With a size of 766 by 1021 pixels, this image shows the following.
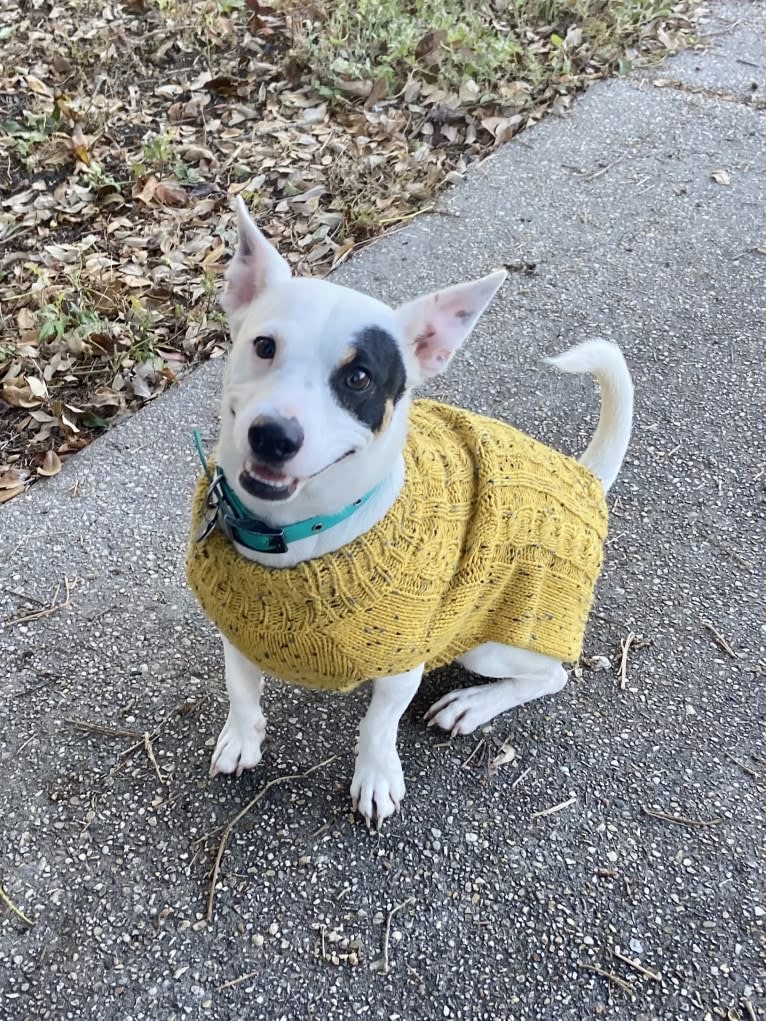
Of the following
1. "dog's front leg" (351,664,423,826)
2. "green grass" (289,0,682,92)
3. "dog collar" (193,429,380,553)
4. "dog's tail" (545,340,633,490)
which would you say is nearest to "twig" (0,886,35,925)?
"dog's front leg" (351,664,423,826)

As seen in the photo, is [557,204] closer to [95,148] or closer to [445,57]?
[445,57]

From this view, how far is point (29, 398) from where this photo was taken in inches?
114

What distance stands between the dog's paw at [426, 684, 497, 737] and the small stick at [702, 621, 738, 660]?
0.70 meters

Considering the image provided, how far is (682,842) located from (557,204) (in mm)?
2873

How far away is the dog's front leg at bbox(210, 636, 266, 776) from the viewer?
1.92 m

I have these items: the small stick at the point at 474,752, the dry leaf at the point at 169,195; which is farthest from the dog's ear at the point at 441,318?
the dry leaf at the point at 169,195

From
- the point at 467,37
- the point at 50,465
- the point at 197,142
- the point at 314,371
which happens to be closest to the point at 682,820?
the point at 314,371

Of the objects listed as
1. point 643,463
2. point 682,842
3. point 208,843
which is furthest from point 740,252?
point 208,843

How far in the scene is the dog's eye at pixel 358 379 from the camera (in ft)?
4.89

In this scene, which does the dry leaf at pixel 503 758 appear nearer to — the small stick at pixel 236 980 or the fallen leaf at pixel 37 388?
the small stick at pixel 236 980

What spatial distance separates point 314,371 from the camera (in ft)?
4.78

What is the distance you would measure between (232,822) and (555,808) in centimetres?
75

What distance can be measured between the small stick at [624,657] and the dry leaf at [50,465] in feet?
5.85

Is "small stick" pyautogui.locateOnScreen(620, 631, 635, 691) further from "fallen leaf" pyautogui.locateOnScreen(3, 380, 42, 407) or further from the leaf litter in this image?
"fallen leaf" pyautogui.locateOnScreen(3, 380, 42, 407)
